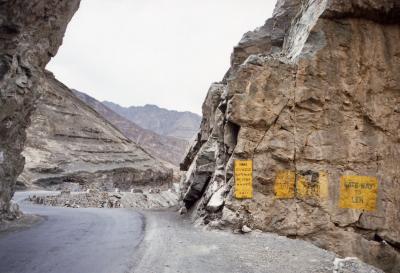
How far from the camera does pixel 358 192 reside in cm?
1202

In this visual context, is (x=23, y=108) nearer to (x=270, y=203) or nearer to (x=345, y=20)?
(x=270, y=203)

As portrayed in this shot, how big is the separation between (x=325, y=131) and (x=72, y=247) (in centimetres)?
848

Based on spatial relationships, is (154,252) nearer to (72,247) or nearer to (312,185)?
(72,247)

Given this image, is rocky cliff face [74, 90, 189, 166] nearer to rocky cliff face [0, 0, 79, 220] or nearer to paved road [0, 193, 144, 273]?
rocky cliff face [0, 0, 79, 220]

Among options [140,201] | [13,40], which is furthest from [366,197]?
[140,201]

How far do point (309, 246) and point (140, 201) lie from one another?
2307 centimetres

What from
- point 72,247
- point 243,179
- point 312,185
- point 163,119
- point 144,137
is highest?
point 163,119

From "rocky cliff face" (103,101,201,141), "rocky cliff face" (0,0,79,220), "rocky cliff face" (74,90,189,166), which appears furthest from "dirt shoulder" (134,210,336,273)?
"rocky cliff face" (103,101,201,141)

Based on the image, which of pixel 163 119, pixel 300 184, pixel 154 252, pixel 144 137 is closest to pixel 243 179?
pixel 300 184

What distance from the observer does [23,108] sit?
14.3 meters

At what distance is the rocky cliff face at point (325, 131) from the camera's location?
11695 millimetres

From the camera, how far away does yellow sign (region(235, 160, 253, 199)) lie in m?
11.7

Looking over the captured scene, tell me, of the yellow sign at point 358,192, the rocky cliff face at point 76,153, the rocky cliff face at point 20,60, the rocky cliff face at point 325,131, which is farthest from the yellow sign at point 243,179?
the rocky cliff face at point 76,153

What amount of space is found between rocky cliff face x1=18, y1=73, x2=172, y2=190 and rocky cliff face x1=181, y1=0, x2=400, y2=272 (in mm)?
30773
